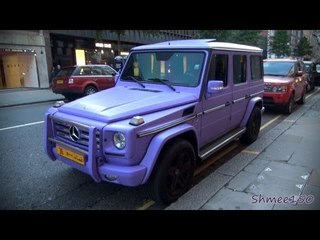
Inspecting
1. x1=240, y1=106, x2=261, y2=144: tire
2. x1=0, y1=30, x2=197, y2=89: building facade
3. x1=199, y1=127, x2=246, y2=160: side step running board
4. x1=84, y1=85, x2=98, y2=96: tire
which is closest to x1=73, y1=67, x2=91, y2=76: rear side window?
x1=84, y1=85, x2=98, y2=96: tire

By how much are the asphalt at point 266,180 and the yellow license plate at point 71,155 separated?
4.15 ft

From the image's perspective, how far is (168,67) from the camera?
459 cm

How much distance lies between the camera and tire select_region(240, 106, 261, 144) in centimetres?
623

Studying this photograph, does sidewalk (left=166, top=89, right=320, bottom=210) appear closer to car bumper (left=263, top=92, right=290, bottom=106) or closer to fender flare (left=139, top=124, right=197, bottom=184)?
fender flare (left=139, top=124, right=197, bottom=184)

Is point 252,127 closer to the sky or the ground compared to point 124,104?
closer to the ground

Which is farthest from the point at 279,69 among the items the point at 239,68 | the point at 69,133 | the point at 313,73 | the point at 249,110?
the point at 69,133

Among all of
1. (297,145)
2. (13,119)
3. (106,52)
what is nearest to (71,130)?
(297,145)

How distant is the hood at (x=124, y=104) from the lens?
355cm

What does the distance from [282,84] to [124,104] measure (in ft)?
23.3

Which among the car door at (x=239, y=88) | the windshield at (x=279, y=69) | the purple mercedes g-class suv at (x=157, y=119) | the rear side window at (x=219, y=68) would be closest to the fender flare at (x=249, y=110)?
the car door at (x=239, y=88)

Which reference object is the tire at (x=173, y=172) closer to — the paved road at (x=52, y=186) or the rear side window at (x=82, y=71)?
the paved road at (x=52, y=186)

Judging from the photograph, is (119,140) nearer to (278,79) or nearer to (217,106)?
(217,106)
